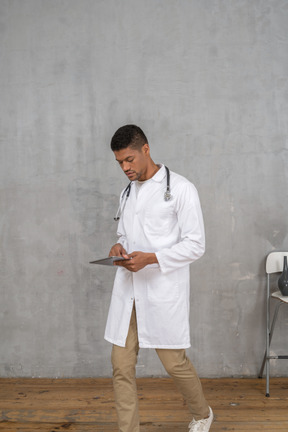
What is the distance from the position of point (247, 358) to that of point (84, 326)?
1308 millimetres

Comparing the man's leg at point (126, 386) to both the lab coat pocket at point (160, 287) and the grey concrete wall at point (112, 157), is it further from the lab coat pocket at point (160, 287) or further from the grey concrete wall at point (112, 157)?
the grey concrete wall at point (112, 157)

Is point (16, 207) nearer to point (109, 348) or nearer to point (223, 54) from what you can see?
point (109, 348)

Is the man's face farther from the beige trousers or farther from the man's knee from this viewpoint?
the man's knee

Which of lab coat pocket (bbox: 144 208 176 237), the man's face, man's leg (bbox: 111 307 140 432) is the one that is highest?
the man's face

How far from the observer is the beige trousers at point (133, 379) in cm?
232

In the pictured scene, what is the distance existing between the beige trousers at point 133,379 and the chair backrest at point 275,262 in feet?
4.52

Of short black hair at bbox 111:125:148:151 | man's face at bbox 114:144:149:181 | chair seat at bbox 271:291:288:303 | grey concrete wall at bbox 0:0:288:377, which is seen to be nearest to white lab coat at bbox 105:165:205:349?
man's face at bbox 114:144:149:181

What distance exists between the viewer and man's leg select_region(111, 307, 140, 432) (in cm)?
232

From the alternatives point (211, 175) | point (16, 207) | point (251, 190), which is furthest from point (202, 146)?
point (16, 207)

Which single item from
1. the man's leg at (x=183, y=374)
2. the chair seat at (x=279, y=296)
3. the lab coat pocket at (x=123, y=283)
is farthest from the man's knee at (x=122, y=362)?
the chair seat at (x=279, y=296)

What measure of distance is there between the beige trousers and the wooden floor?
424 millimetres

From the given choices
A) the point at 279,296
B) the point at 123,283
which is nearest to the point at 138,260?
the point at 123,283

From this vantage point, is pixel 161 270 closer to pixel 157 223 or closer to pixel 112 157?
pixel 157 223

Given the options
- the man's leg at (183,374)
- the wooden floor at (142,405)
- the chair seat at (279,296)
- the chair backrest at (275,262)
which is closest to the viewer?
the man's leg at (183,374)
